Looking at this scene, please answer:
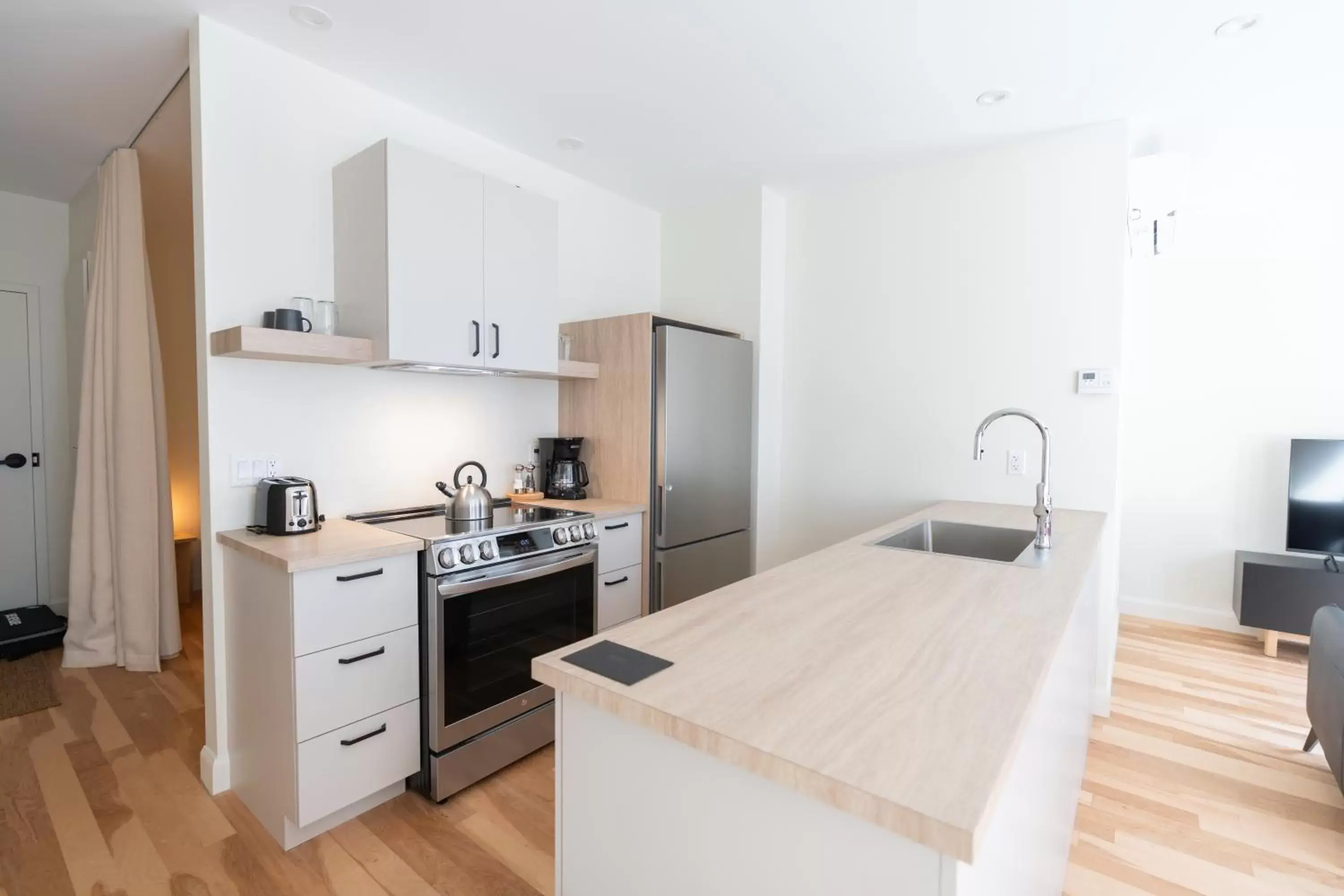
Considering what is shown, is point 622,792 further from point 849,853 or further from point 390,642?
point 390,642

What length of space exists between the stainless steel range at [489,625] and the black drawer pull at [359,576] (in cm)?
14

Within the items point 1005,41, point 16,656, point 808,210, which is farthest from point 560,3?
point 16,656

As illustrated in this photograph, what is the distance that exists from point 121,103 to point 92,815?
2.70m

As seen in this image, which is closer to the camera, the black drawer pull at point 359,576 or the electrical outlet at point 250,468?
the black drawer pull at point 359,576

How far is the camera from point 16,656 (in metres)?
3.24

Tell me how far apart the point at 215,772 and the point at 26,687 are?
1629 mm

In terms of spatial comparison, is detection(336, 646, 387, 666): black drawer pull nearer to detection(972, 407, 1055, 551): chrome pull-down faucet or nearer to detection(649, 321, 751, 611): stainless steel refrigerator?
detection(649, 321, 751, 611): stainless steel refrigerator

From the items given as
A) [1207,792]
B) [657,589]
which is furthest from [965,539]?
A: [657,589]

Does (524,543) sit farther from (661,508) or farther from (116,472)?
(116,472)

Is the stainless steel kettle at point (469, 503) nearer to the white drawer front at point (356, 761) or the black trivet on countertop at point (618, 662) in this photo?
the white drawer front at point (356, 761)

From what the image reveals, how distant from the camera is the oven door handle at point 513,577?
2.07m

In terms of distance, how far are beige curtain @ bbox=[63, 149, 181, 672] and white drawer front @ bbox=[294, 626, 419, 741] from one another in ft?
6.51

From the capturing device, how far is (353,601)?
1916 millimetres

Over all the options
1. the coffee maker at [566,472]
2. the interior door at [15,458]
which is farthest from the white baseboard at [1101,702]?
the interior door at [15,458]
